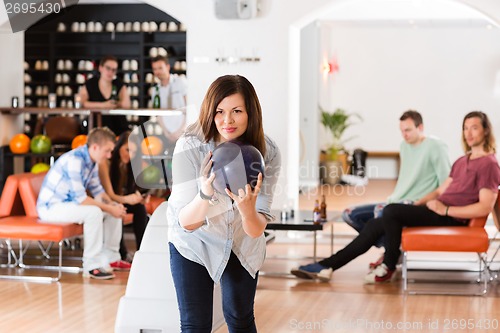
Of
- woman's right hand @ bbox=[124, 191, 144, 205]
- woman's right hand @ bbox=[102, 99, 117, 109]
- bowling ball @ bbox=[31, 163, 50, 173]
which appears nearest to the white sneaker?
woman's right hand @ bbox=[124, 191, 144, 205]

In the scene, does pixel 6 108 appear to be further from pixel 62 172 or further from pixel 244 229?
pixel 244 229

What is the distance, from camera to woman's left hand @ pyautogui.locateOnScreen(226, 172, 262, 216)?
9.27ft

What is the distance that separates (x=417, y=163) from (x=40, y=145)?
402cm

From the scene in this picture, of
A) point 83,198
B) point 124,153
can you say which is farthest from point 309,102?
point 83,198

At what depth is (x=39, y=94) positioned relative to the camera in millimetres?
13781

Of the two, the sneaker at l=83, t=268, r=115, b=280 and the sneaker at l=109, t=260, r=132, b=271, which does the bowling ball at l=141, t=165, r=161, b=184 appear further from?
the sneaker at l=83, t=268, r=115, b=280

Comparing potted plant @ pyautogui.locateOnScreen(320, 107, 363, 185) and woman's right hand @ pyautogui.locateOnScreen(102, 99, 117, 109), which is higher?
woman's right hand @ pyautogui.locateOnScreen(102, 99, 117, 109)

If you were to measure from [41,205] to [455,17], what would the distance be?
32.5 feet

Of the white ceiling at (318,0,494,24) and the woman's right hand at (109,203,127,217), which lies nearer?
the woman's right hand at (109,203,127,217)

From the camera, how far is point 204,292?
9.98 feet

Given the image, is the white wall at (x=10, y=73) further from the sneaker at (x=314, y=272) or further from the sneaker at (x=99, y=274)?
the sneaker at (x=314, y=272)

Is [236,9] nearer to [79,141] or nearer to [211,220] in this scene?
[79,141]

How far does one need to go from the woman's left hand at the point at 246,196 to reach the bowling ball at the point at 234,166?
13 millimetres

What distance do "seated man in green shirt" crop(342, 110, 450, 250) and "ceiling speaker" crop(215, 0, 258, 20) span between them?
2.14 m
